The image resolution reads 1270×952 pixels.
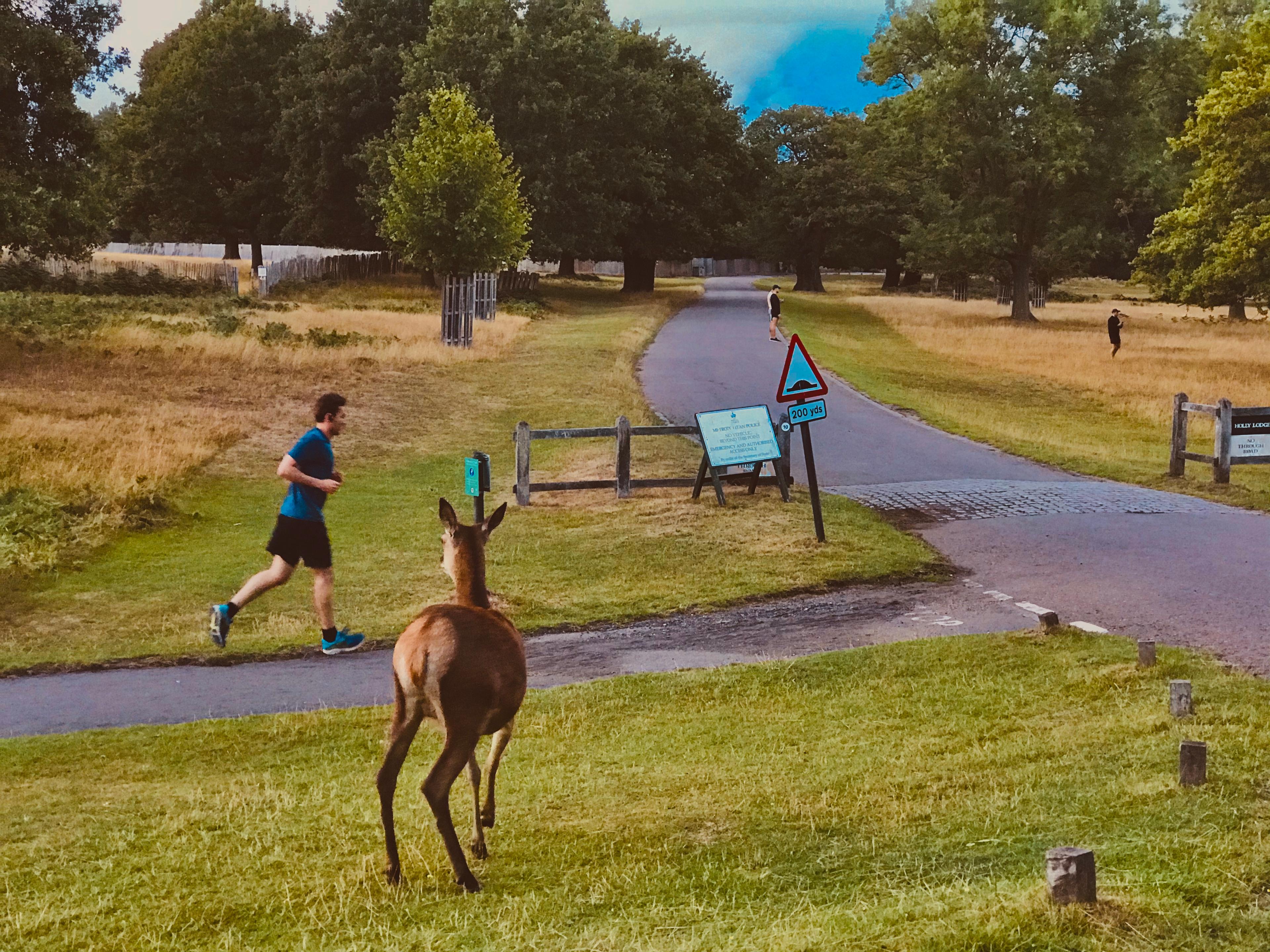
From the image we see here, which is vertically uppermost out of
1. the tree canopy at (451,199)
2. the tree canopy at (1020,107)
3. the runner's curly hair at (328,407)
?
the tree canopy at (1020,107)

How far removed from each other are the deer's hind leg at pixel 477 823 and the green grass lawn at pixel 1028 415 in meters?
16.2

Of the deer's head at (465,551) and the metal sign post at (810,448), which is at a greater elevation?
the deer's head at (465,551)

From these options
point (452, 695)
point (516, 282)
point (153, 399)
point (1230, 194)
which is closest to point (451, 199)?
point (153, 399)

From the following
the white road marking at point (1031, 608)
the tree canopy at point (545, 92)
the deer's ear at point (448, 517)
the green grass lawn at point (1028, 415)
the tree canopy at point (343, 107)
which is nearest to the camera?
the deer's ear at point (448, 517)

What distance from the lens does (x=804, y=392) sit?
55.3 feet

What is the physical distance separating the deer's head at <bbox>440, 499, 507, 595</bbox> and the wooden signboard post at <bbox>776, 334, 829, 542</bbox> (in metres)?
10.4

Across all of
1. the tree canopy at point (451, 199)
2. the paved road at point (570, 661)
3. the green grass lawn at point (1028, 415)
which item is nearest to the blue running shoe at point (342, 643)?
the paved road at point (570, 661)

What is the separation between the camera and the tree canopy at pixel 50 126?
102ft

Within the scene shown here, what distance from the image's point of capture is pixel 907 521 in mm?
18500

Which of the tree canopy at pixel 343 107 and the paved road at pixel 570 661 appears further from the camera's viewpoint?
the tree canopy at pixel 343 107

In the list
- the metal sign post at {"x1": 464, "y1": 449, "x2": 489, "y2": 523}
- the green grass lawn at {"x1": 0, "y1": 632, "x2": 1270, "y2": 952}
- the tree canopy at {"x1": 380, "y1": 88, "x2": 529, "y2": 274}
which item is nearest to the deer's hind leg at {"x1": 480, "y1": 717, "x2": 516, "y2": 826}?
the green grass lawn at {"x1": 0, "y1": 632, "x2": 1270, "y2": 952}

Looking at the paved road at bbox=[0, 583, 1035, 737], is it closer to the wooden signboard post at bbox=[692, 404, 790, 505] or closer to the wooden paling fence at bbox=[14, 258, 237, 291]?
the wooden signboard post at bbox=[692, 404, 790, 505]

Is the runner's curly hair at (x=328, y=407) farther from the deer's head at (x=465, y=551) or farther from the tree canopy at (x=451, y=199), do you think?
the tree canopy at (x=451, y=199)

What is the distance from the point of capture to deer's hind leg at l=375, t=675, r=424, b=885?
5906mm
